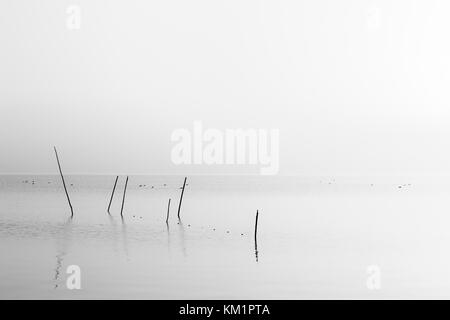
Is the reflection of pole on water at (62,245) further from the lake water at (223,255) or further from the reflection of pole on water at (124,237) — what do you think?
the reflection of pole on water at (124,237)

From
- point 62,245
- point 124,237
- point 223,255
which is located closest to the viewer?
point 223,255

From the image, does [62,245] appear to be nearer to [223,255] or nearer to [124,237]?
[124,237]

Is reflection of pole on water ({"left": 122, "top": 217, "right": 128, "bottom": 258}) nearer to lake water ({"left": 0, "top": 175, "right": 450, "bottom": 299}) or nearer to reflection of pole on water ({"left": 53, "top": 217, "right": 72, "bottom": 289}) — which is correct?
lake water ({"left": 0, "top": 175, "right": 450, "bottom": 299})

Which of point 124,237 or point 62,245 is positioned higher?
point 62,245

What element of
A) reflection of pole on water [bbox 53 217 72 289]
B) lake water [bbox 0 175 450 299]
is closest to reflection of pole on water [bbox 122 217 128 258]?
lake water [bbox 0 175 450 299]

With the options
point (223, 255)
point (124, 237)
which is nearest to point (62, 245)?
point (124, 237)

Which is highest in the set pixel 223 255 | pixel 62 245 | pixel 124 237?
pixel 223 255

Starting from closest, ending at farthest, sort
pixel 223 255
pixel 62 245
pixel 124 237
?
pixel 223 255 < pixel 62 245 < pixel 124 237

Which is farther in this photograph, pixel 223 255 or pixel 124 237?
pixel 124 237

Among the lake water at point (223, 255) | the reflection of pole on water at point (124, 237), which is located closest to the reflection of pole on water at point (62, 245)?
the lake water at point (223, 255)

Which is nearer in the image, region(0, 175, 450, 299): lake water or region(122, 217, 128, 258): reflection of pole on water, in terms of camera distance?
region(0, 175, 450, 299): lake water
